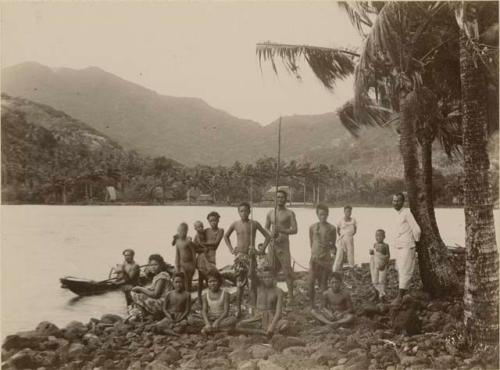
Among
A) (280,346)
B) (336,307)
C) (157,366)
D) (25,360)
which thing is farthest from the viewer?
(336,307)

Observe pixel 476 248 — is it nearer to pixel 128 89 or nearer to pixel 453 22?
pixel 453 22

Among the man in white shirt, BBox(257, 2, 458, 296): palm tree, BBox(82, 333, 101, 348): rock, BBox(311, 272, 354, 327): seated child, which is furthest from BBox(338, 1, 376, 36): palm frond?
BBox(82, 333, 101, 348): rock

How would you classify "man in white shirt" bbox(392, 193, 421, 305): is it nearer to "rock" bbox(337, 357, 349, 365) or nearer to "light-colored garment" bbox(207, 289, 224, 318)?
"rock" bbox(337, 357, 349, 365)

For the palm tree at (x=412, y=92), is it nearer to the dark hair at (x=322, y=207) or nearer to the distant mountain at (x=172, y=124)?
the distant mountain at (x=172, y=124)

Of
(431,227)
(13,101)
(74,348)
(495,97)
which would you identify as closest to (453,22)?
(495,97)

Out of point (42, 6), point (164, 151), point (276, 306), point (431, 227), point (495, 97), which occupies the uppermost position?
point (42, 6)

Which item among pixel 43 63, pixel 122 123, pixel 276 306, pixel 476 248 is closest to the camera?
pixel 476 248

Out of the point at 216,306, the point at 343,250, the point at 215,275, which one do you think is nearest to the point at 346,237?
the point at 343,250

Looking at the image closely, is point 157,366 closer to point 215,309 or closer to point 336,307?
point 215,309
